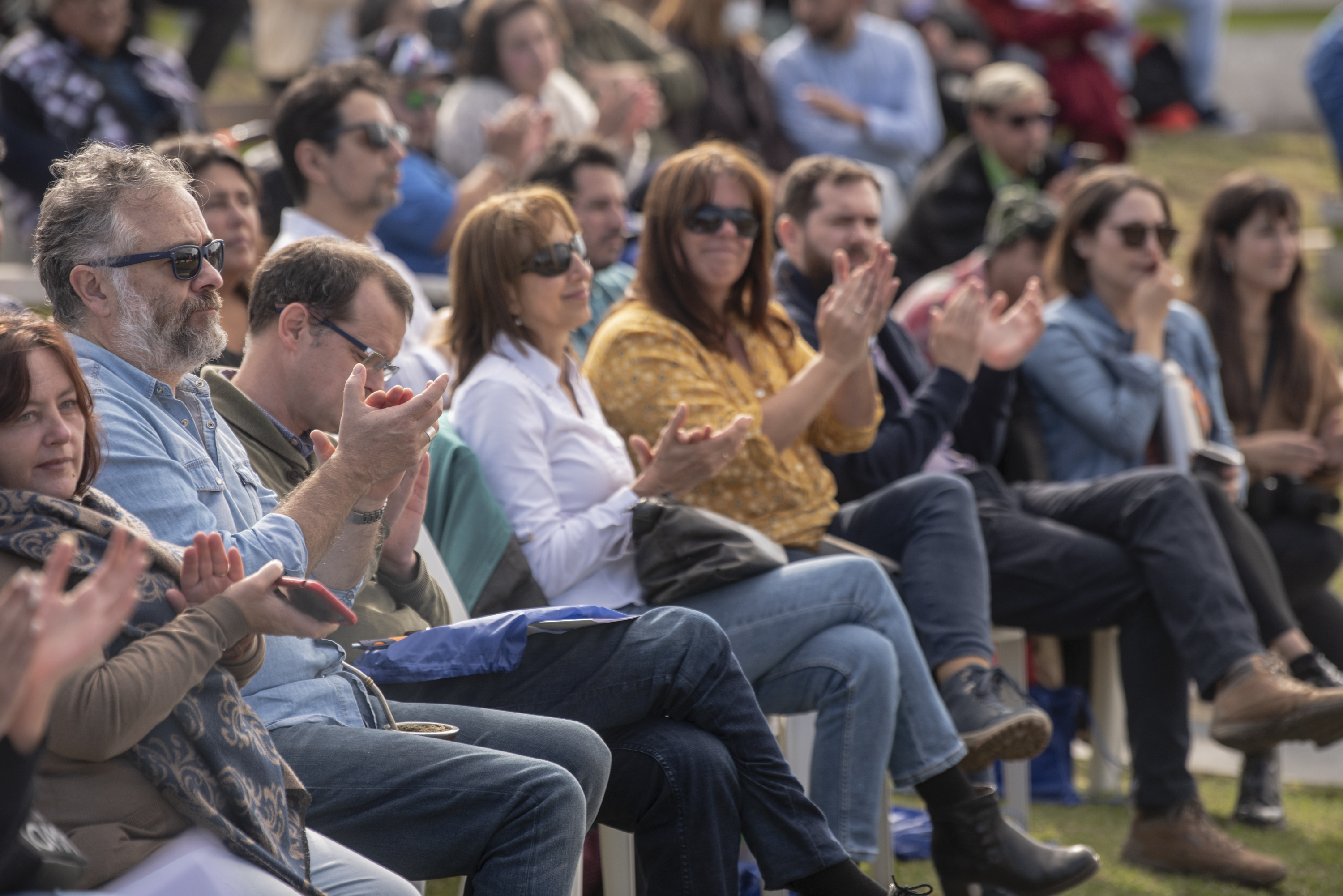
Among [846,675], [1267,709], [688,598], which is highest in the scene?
[688,598]

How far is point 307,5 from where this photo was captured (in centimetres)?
777

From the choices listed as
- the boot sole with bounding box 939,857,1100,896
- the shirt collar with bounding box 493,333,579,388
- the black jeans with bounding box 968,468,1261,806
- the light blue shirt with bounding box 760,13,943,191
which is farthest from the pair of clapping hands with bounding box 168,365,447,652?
the light blue shirt with bounding box 760,13,943,191

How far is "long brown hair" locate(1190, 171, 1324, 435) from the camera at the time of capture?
525cm

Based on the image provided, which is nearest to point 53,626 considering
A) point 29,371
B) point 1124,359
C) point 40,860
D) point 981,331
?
point 40,860

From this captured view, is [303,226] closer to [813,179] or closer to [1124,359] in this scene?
[813,179]

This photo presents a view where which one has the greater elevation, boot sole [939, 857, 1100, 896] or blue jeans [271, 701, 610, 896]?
blue jeans [271, 701, 610, 896]

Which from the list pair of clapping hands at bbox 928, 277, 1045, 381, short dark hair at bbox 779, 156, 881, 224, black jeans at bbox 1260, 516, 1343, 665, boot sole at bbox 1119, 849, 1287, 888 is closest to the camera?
boot sole at bbox 1119, 849, 1287, 888

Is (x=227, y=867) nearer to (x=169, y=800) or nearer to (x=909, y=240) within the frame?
(x=169, y=800)

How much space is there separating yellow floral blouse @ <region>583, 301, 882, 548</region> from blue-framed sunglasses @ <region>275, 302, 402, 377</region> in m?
0.99

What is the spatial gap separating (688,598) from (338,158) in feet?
5.92

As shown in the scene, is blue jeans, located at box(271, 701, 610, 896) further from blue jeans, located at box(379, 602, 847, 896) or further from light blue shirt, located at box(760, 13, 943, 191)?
light blue shirt, located at box(760, 13, 943, 191)

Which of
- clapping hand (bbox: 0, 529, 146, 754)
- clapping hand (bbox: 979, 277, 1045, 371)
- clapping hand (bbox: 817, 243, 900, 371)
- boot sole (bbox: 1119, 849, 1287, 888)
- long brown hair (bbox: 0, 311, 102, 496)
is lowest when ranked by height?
boot sole (bbox: 1119, 849, 1287, 888)

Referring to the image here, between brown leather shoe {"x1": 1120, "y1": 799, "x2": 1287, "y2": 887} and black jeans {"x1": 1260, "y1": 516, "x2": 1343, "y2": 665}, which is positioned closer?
brown leather shoe {"x1": 1120, "y1": 799, "x2": 1287, "y2": 887}

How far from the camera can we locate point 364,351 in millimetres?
2762
